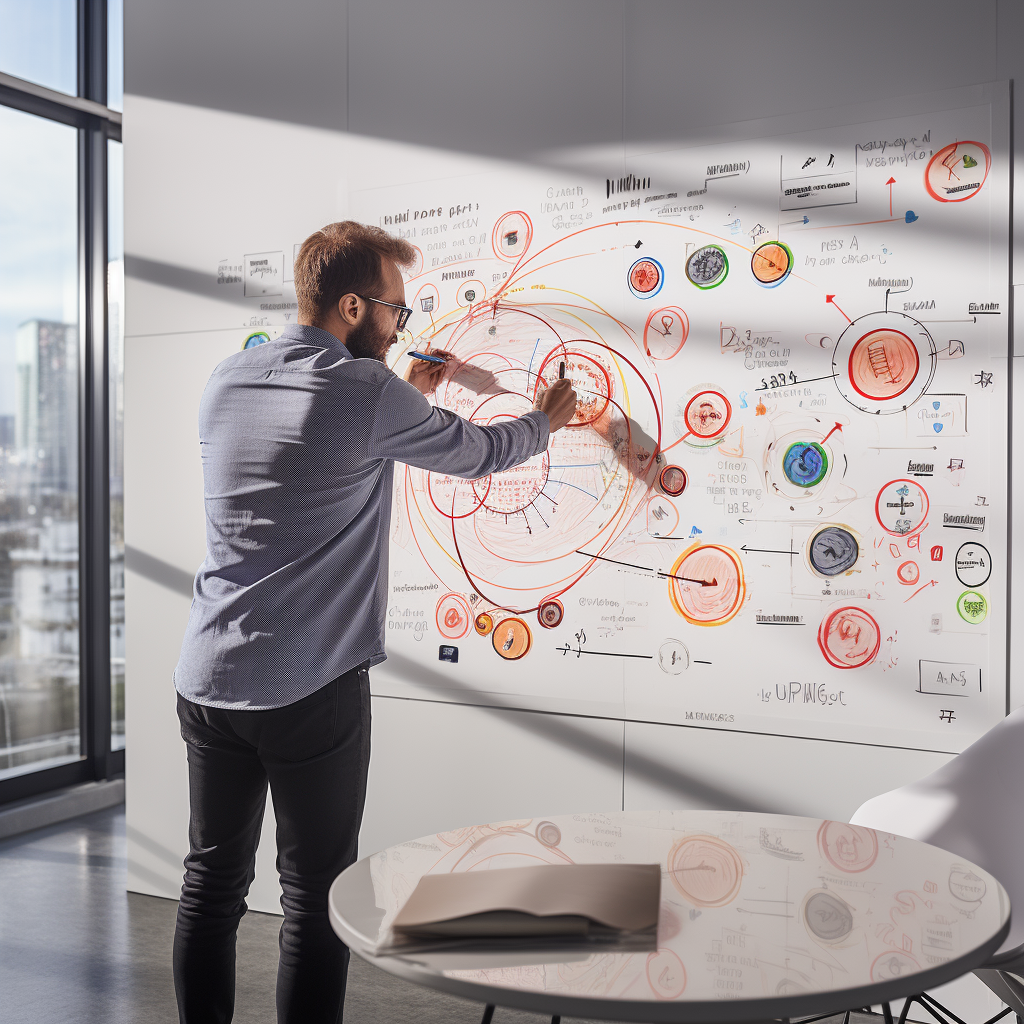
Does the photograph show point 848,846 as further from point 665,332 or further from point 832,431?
point 665,332

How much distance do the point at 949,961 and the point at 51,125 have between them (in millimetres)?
4418

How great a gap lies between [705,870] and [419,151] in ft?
6.98

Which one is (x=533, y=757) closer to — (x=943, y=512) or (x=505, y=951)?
(x=943, y=512)

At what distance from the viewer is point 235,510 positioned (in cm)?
171

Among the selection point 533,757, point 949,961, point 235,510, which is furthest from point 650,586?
point 949,961

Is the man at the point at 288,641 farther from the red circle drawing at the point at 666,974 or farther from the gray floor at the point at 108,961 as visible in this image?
the red circle drawing at the point at 666,974

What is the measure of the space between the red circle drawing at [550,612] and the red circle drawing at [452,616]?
210 millimetres

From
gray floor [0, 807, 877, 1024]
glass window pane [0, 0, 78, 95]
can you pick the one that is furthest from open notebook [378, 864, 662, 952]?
glass window pane [0, 0, 78, 95]

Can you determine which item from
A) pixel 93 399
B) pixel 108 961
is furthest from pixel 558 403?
pixel 93 399

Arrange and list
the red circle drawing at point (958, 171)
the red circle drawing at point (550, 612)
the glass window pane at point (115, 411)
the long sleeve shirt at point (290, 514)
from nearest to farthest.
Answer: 1. the long sleeve shirt at point (290, 514)
2. the red circle drawing at point (958, 171)
3. the red circle drawing at point (550, 612)
4. the glass window pane at point (115, 411)

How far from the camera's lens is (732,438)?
2.33 m

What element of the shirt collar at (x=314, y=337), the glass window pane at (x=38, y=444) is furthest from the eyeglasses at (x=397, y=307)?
the glass window pane at (x=38, y=444)

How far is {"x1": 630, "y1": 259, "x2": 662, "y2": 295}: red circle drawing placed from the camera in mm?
2410

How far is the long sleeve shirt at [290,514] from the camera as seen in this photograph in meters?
1.67
